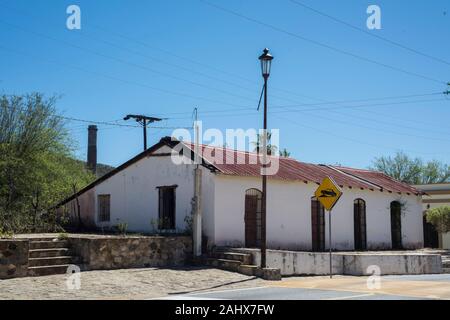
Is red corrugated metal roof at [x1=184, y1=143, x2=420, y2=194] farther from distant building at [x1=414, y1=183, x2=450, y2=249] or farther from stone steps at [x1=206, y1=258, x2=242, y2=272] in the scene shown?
distant building at [x1=414, y1=183, x2=450, y2=249]

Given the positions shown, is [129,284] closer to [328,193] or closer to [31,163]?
[328,193]

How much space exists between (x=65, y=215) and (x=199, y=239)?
9416 mm

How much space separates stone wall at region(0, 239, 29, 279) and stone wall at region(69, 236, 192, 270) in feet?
6.59

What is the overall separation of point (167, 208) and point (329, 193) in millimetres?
7811

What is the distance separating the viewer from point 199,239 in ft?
64.9

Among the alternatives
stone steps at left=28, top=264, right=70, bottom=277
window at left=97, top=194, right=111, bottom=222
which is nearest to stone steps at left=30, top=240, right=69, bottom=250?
stone steps at left=28, top=264, right=70, bottom=277

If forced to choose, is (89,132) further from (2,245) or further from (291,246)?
(2,245)

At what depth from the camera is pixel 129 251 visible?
17.9 metres

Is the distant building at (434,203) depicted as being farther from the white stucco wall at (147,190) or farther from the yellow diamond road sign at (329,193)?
the yellow diamond road sign at (329,193)

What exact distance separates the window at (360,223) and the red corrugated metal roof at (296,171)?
932 millimetres

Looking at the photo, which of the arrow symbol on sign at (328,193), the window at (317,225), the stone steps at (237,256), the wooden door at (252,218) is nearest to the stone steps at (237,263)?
the stone steps at (237,256)

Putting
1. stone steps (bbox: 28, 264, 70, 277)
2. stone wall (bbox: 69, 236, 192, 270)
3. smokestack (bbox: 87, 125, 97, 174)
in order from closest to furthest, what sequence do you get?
1. stone steps (bbox: 28, 264, 70, 277)
2. stone wall (bbox: 69, 236, 192, 270)
3. smokestack (bbox: 87, 125, 97, 174)

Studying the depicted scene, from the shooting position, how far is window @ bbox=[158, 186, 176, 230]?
22.1 m
